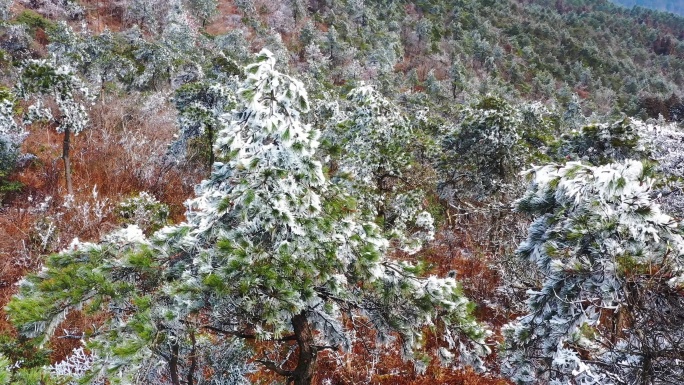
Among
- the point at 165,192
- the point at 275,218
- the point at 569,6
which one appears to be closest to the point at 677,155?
the point at 275,218

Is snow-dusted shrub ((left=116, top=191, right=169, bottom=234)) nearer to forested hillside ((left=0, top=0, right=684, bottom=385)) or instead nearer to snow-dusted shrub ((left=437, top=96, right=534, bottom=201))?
forested hillside ((left=0, top=0, right=684, bottom=385))

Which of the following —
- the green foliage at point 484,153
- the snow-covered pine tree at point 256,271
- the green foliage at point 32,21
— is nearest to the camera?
the snow-covered pine tree at point 256,271

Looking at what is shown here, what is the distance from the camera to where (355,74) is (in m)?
37.5

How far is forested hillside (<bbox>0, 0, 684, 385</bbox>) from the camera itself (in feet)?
8.55

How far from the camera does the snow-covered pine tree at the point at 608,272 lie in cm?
272

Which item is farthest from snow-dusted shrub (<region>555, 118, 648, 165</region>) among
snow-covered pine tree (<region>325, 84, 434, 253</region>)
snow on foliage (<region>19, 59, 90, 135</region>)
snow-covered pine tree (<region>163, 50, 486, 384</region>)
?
snow on foliage (<region>19, 59, 90, 135</region>)

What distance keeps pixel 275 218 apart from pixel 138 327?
3.15 ft

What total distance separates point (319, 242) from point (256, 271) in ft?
1.51

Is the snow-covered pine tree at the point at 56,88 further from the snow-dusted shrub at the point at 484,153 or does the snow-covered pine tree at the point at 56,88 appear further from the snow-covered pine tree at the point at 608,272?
the snow-covered pine tree at the point at 608,272

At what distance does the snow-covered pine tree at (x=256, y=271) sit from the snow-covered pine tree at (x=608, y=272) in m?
0.75

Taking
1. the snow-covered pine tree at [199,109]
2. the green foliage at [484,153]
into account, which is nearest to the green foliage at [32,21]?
the snow-covered pine tree at [199,109]

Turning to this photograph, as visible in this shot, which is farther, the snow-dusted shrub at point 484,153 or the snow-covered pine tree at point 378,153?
the snow-dusted shrub at point 484,153

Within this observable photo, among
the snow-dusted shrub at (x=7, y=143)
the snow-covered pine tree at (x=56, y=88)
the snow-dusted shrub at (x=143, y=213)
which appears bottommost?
the snow-dusted shrub at (x=143, y=213)

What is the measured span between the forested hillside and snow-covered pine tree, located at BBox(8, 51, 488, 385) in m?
0.01
